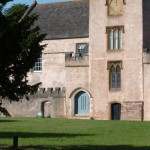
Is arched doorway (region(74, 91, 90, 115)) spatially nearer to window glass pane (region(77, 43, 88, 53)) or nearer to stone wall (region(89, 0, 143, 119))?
stone wall (region(89, 0, 143, 119))

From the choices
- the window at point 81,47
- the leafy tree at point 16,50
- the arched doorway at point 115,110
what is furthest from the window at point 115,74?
the leafy tree at point 16,50

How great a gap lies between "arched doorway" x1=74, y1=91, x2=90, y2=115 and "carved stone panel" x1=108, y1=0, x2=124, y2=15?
8.27m

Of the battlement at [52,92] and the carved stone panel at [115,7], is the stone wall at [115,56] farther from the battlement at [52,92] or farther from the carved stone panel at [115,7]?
the battlement at [52,92]

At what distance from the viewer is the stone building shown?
53.2 m

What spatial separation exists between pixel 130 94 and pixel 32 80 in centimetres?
1582

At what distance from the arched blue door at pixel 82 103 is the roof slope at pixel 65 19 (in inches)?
330

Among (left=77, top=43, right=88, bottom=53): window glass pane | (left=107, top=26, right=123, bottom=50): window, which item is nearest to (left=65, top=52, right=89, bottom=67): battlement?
(left=107, top=26, right=123, bottom=50): window

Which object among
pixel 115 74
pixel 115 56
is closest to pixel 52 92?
pixel 115 74

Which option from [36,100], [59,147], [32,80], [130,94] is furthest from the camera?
[32,80]

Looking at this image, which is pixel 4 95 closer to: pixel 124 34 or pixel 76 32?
pixel 124 34

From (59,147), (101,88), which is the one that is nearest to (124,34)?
(101,88)

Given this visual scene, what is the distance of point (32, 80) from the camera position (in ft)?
216

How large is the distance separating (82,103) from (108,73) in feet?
13.6

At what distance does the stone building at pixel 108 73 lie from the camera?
175 ft
